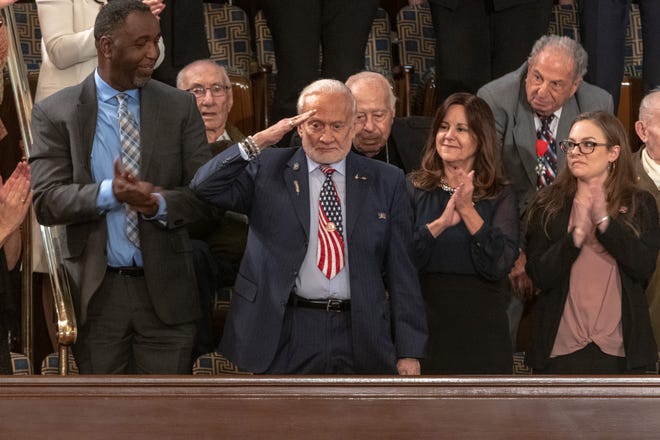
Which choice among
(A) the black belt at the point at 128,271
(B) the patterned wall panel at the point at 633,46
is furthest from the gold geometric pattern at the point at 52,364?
(B) the patterned wall panel at the point at 633,46

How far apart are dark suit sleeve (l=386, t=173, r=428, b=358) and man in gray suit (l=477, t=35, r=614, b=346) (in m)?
0.71

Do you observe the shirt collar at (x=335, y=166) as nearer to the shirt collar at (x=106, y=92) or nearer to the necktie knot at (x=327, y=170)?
the necktie knot at (x=327, y=170)

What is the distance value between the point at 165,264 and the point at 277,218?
0.92 feet

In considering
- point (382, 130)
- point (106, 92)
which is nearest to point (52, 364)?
point (106, 92)

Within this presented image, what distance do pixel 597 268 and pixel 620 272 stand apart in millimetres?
59

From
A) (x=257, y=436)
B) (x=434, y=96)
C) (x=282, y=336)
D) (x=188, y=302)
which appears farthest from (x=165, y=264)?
(x=434, y=96)

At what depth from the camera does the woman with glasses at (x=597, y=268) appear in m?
3.08

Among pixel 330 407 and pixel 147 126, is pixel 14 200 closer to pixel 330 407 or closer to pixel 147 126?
pixel 147 126

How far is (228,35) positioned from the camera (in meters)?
4.32

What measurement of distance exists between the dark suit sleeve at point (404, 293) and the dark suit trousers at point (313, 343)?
0.14m

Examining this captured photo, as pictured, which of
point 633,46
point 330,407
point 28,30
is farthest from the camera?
point 633,46

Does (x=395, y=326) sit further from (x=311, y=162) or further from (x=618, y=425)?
(x=618, y=425)

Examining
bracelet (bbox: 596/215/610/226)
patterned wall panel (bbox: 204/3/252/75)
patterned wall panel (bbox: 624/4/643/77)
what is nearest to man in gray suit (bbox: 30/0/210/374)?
bracelet (bbox: 596/215/610/226)

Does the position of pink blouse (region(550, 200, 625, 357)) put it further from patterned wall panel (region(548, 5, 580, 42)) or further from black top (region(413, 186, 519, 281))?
patterned wall panel (region(548, 5, 580, 42))
